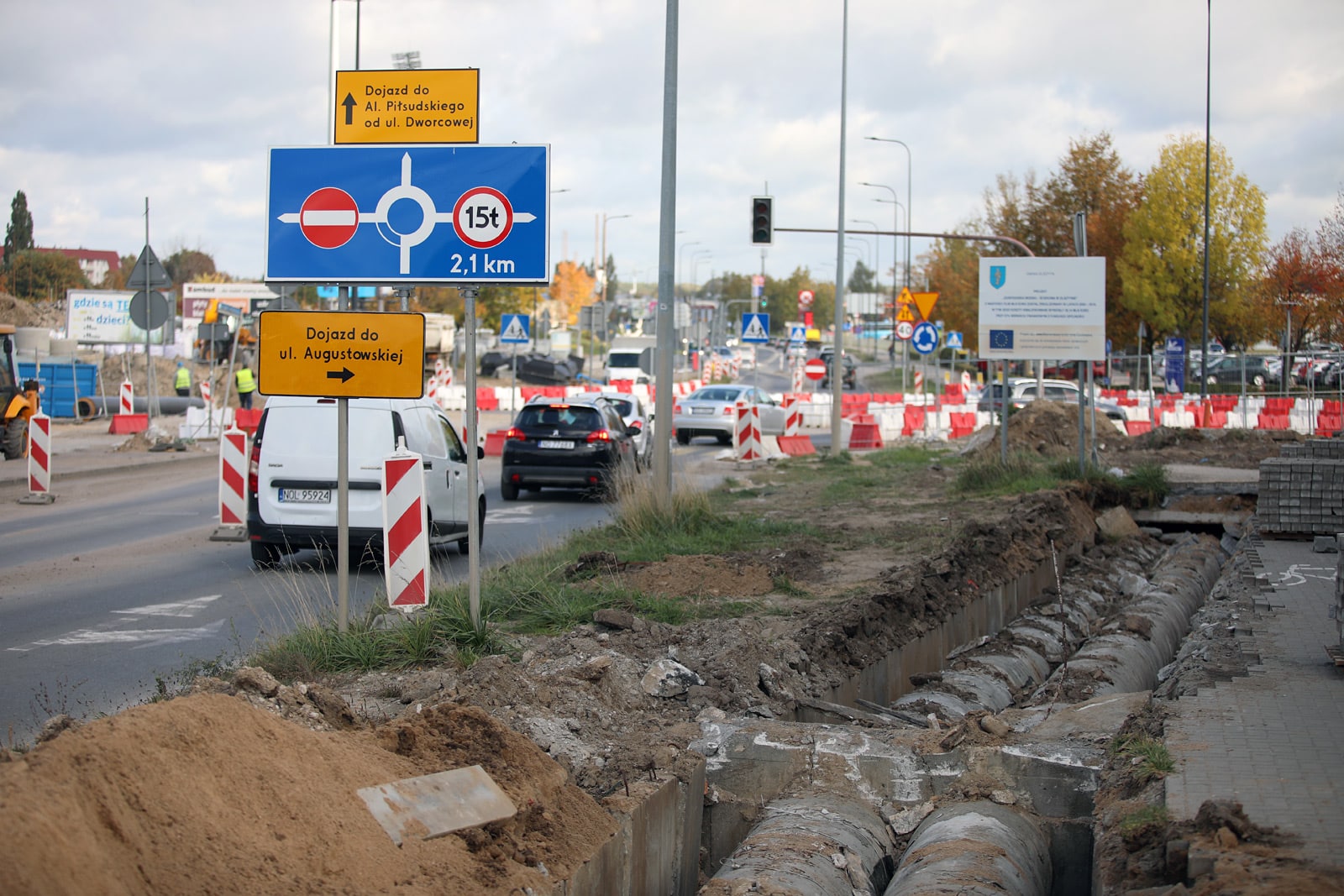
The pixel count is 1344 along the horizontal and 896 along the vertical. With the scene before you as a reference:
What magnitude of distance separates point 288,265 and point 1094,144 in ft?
174

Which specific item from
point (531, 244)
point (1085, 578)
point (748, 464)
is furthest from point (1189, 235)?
point (531, 244)

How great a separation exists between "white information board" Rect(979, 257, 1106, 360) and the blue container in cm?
2921

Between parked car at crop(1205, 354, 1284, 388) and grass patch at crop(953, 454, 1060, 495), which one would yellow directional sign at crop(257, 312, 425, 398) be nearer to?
grass patch at crop(953, 454, 1060, 495)

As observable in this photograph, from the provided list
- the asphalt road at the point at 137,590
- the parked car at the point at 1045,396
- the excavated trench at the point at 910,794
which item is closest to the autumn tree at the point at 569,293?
the parked car at the point at 1045,396

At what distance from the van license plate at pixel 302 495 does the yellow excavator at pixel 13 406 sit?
1462cm

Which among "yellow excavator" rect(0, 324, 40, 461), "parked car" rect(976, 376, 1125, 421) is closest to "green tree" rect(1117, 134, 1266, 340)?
"parked car" rect(976, 376, 1125, 421)

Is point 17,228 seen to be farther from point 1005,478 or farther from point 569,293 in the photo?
point 569,293

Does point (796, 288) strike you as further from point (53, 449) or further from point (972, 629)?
point (972, 629)

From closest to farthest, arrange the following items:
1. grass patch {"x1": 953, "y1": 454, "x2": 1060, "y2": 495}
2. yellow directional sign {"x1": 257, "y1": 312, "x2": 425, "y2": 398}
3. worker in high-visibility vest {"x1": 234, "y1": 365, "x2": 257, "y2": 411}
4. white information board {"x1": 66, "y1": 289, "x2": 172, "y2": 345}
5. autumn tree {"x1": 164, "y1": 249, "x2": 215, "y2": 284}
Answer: yellow directional sign {"x1": 257, "y1": 312, "x2": 425, "y2": 398} < grass patch {"x1": 953, "y1": 454, "x2": 1060, "y2": 495} < worker in high-visibility vest {"x1": 234, "y1": 365, "x2": 257, "y2": 411} < white information board {"x1": 66, "y1": 289, "x2": 172, "y2": 345} < autumn tree {"x1": 164, "y1": 249, "x2": 215, "y2": 284}

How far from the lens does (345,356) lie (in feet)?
24.1

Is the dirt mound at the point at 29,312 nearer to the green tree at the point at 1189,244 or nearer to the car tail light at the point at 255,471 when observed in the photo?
the car tail light at the point at 255,471

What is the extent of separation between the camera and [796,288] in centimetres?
15212

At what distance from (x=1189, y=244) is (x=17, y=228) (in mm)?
48356

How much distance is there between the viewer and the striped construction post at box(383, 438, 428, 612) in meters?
8.28
